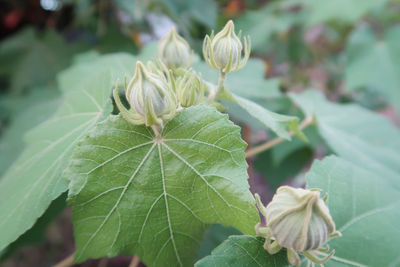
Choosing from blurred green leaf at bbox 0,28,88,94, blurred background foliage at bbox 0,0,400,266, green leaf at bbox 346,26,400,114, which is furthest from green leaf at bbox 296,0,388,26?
blurred green leaf at bbox 0,28,88,94

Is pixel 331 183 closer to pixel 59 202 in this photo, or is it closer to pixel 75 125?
pixel 75 125

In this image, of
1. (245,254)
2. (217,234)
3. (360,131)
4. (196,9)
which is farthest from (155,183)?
(196,9)

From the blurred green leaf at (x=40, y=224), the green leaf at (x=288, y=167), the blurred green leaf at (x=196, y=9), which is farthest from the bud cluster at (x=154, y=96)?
the green leaf at (x=288, y=167)

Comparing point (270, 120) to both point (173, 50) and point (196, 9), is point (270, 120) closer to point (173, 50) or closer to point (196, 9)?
point (173, 50)

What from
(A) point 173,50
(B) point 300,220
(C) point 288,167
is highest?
(A) point 173,50

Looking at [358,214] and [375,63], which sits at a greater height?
[375,63]

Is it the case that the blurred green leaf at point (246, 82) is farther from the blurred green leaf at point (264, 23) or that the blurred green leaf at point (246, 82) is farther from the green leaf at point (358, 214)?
the blurred green leaf at point (264, 23)

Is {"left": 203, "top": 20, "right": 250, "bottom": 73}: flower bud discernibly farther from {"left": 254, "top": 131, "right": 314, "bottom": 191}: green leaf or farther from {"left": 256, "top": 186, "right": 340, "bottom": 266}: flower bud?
{"left": 254, "top": 131, "right": 314, "bottom": 191}: green leaf
